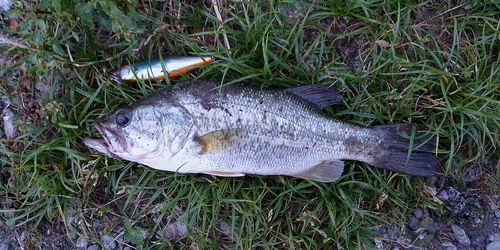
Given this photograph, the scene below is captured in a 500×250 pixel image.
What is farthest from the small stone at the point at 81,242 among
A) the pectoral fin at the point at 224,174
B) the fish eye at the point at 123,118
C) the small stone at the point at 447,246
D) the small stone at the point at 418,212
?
the small stone at the point at 447,246

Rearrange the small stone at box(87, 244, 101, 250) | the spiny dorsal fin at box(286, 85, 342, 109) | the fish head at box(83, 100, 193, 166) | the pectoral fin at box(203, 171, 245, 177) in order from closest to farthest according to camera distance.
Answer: the fish head at box(83, 100, 193, 166), the pectoral fin at box(203, 171, 245, 177), the spiny dorsal fin at box(286, 85, 342, 109), the small stone at box(87, 244, 101, 250)

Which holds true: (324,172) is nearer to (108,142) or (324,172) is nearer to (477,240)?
(477,240)

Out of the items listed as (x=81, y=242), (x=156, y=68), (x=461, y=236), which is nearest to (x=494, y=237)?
(x=461, y=236)

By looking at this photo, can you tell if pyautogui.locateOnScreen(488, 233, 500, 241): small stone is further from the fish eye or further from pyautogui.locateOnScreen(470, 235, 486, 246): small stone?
the fish eye

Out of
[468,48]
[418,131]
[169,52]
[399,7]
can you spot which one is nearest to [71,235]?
[169,52]

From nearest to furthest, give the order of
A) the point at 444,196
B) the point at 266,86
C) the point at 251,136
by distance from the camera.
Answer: the point at 251,136
the point at 266,86
the point at 444,196

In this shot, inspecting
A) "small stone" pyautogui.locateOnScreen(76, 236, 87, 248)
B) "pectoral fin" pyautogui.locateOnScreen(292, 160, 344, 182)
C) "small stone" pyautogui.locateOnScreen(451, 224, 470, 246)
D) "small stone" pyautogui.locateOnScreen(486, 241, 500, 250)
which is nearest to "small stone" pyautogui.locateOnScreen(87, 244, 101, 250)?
"small stone" pyautogui.locateOnScreen(76, 236, 87, 248)
